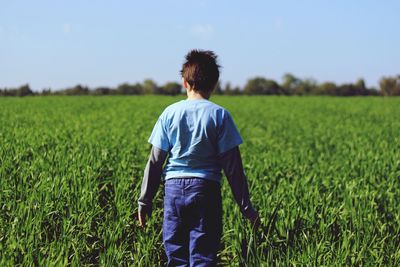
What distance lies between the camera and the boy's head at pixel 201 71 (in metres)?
3.31

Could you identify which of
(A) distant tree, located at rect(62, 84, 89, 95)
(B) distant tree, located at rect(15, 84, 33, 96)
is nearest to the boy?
(B) distant tree, located at rect(15, 84, 33, 96)

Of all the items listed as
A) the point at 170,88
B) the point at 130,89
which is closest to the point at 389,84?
the point at 170,88

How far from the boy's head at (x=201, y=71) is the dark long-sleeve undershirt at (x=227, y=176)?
45 centimetres

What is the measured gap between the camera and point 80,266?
4.21 metres

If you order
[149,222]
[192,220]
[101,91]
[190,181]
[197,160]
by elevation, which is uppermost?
[101,91]

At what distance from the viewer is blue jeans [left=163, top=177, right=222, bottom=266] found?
3342mm

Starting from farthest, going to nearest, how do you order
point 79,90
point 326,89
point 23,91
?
point 326,89 → point 79,90 → point 23,91

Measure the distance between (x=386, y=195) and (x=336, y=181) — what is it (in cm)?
61

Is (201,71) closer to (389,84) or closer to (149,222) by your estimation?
(149,222)

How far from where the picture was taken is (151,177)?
11.5ft

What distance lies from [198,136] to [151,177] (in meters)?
0.46

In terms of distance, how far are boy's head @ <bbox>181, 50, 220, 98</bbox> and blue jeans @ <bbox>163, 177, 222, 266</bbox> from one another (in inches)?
24.0

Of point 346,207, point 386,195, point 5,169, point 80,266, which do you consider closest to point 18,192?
point 5,169

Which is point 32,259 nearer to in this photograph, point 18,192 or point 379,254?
point 18,192
